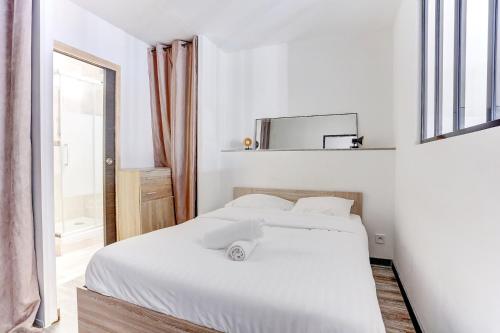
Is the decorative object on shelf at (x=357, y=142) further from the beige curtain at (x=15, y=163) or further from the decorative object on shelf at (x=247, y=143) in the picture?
the beige curtain at (x=15, y=163)

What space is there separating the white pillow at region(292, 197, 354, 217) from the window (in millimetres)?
1005

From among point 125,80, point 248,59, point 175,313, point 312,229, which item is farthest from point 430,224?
point 125,80

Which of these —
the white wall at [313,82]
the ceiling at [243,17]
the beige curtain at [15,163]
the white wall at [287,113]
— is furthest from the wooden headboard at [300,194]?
the beige curtain at [15,163]

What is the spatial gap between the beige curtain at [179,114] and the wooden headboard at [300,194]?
618 millimetres

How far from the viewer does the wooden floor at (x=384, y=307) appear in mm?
1761

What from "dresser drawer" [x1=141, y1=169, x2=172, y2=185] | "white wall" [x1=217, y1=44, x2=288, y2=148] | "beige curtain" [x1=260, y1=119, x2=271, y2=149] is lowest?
"dresser drawer" [x1=141, y1=169, x2=172, y2=185]

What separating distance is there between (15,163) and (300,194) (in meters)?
2.46

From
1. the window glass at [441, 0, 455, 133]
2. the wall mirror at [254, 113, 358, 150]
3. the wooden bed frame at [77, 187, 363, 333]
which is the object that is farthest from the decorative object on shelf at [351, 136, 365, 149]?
the wooden bed frame at [77, 187, 363, 333]

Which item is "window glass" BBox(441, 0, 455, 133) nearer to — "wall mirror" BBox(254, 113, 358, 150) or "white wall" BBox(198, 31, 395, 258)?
"white wall" BBox(198, 31, 395, 258)

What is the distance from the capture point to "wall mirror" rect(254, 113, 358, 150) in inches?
118

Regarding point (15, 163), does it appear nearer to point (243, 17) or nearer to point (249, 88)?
point (243, 17)

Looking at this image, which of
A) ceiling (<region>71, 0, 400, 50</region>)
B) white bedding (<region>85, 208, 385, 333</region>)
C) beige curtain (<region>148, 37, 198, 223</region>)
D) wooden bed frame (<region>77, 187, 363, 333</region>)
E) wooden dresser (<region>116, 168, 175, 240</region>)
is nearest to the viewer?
white bedding (<region>85, 208, 385, 333</region>)

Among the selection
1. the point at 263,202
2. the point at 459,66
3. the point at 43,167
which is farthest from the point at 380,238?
the point at 43,167

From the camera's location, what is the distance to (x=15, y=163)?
167 cm
